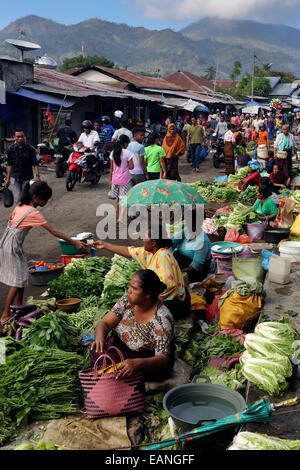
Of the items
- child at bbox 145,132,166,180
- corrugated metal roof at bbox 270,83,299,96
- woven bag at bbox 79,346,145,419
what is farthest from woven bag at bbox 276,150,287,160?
corrugated metal roof at bbox 270,83,299,96

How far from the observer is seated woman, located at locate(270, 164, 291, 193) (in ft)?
38.0

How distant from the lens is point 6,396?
3535mm

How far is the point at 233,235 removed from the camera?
7816 mm

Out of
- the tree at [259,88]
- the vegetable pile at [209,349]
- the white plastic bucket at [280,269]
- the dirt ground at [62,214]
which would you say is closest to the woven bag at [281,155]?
the dirt ground at [62,214]

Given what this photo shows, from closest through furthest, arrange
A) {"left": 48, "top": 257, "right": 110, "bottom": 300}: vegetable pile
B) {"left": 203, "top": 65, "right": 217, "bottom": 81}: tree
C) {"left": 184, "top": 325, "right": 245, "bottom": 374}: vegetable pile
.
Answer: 1. {"left": 184, "top": 325, "right": 245, "bottom": 374}: vegetable pile
2. {"left": 48, "top": 257, "right": 110, "bottom": 300}: vegetable pile
3. {"left": 203, "top": 65, "right": 217, "bottom": 81}: tree

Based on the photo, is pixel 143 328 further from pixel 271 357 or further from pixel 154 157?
pixel 154 157

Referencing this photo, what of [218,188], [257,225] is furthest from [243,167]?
→ [257,225]

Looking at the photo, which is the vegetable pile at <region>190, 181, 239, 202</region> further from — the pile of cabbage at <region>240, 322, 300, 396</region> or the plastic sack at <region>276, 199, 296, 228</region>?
the pile of cabbage at <region>240, 322, 300, 396</region>

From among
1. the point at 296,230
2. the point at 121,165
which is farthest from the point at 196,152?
the point at 296,230

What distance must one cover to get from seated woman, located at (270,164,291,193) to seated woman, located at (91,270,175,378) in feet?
27.3

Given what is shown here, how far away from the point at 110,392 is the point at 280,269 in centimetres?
304

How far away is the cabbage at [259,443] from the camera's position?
2488 mm

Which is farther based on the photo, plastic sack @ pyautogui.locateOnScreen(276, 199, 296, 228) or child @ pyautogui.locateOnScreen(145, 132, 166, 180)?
child @ pyautogui.locateOnScreen(145, 132, 166, 180)
